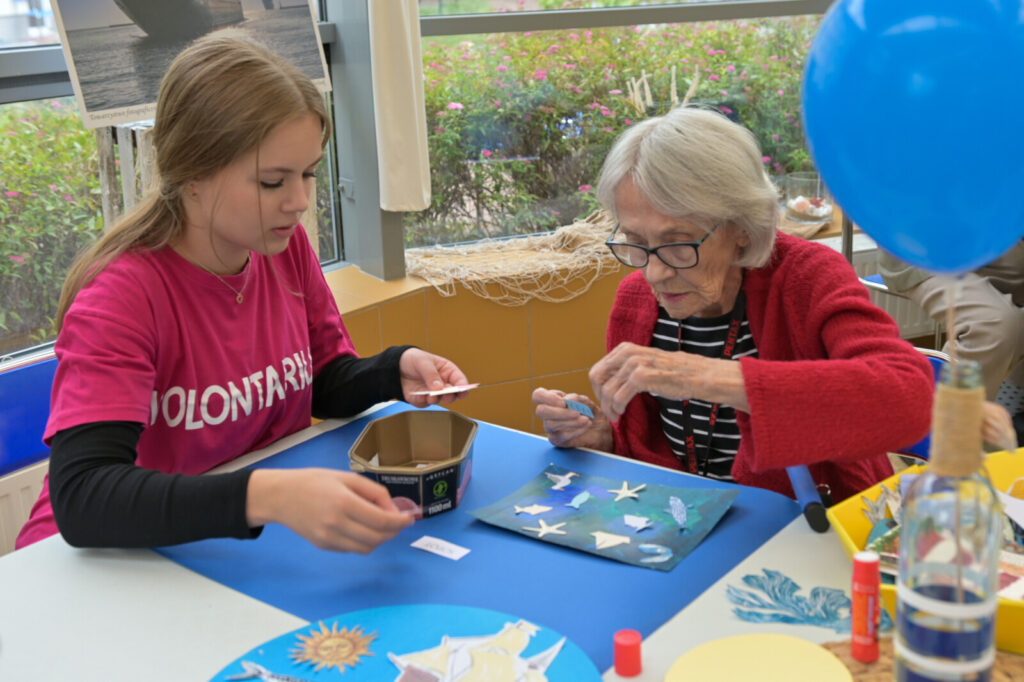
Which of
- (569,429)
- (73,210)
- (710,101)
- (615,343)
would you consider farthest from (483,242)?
(569,429)

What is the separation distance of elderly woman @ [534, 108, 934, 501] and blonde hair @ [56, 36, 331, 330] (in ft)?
1.84

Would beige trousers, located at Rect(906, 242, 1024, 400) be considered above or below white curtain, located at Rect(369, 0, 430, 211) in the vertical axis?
below

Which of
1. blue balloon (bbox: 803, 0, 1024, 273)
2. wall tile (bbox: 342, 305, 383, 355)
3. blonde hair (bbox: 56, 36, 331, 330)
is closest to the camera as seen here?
blue balloon (bbox: 803, 0, 1024, 273)

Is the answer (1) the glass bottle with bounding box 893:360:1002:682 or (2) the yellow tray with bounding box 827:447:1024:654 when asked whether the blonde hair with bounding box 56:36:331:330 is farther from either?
(1) the glass bottle with bounding box 893:360:1002:682

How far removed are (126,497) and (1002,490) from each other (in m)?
1.18

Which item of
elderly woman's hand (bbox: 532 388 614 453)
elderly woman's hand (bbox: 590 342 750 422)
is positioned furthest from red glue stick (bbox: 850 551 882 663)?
elderly woman's hand (bbox: 532 388 614 453)

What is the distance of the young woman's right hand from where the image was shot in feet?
3.87

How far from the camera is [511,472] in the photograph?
61.3 inches

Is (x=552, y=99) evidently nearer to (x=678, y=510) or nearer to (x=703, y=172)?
(x=703, y=172)

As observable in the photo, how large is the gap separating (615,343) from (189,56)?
0.91m

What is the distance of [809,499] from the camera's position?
1340mm

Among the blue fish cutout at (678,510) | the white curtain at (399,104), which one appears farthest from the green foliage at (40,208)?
the blue fish cutout at (678,510)

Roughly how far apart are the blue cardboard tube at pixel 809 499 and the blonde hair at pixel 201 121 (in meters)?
0.94

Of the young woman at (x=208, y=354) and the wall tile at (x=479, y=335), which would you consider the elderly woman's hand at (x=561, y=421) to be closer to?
the young woman at (x=208, y=354)
